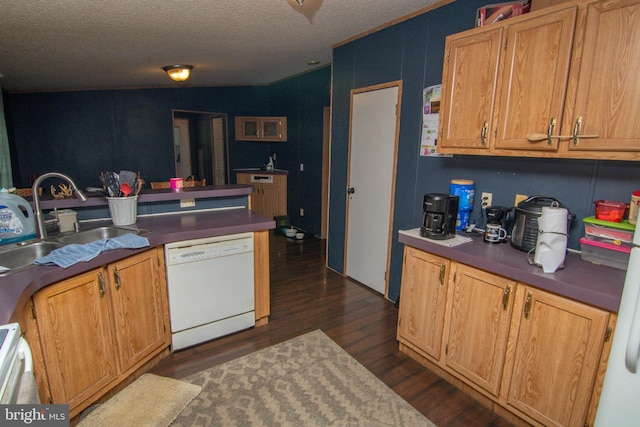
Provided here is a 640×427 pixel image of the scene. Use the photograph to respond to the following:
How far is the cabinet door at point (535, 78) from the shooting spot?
5.36 ft

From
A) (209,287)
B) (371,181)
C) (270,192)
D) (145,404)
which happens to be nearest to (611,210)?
(371,181)

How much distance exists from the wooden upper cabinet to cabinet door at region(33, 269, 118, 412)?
4609 millimetres

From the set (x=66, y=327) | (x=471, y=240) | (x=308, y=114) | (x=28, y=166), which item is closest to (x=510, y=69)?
(x=471, y=240)

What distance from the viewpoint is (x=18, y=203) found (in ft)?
6.13

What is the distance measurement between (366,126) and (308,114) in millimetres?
2241

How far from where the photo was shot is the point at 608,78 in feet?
4.93

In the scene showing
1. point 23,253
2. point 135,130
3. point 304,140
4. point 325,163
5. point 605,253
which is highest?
point 135,130

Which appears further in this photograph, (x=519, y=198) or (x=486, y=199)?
(x=486, y=199)

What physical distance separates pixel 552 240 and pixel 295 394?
5.47 feet

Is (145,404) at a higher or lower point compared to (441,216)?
lower

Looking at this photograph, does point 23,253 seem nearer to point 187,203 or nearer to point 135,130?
point 187,203

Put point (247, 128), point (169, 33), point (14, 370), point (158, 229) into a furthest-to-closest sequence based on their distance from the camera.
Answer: point (247, 128)
point (169, 33)
point (158, 229)
point (14, 370)

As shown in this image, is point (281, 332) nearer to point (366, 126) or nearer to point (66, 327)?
point (66, 327)

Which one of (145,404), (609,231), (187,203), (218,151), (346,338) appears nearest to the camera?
(609,231)
